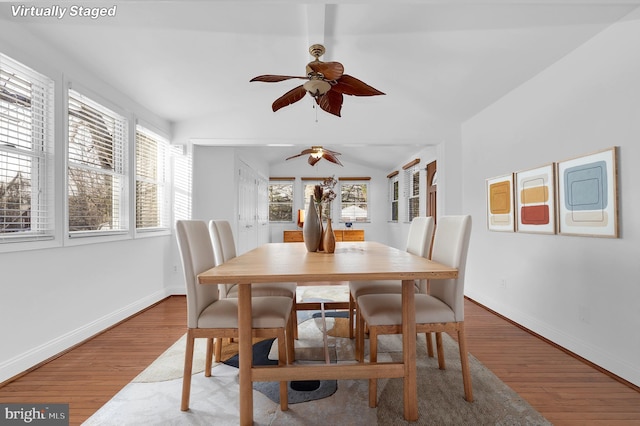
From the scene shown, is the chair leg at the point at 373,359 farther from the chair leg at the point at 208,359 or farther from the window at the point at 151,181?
the window at the point at 151,181

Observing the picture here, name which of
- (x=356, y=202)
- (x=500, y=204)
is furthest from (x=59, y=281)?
(x=356, y=202)

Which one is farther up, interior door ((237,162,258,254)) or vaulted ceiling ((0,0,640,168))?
vaulted ceiling ((0,0,640,168))

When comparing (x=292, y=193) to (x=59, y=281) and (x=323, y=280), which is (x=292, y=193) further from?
(x=323, y=280)

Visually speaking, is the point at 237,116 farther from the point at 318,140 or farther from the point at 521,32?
the point at 521,32

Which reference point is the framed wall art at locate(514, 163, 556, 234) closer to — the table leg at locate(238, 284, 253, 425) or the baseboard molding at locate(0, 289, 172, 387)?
the table leg at locate(238, 284, 253, 425)

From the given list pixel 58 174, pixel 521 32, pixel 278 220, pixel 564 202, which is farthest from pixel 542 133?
pixel 278 220

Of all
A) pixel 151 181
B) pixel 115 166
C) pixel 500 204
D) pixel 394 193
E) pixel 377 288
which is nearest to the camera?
pixel 377 288

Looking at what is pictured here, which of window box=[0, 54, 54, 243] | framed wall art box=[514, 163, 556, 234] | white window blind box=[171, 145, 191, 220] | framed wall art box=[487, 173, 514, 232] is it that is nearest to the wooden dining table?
window box=[0, 54, 54, 243]

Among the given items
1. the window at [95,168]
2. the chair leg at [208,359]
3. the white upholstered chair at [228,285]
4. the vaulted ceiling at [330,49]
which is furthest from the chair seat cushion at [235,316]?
the vaulted ceiling at [330,49]

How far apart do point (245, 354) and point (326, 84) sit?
165cm

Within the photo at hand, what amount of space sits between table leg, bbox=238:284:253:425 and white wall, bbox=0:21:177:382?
1742 millimetres

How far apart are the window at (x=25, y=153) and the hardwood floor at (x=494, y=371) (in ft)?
3.22

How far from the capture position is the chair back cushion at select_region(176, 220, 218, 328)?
1710mm

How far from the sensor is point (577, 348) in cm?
242
